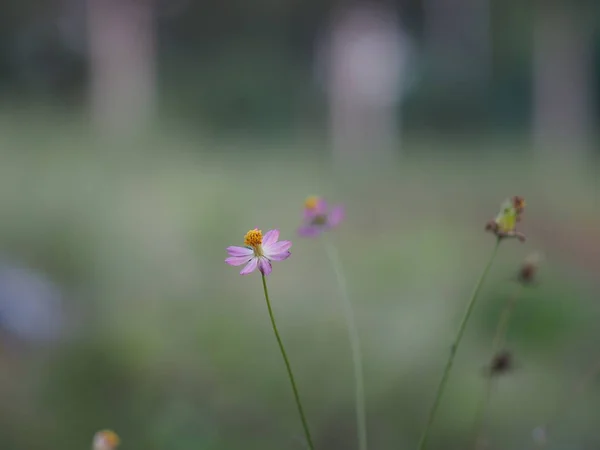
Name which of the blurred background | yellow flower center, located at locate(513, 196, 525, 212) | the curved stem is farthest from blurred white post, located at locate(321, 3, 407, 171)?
yellow flower center, located at locate(513, 196, 525, 212)

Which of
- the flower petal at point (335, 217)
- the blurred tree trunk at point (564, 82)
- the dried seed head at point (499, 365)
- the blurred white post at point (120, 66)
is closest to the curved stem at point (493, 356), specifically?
the dried seed head at point (499, 365)

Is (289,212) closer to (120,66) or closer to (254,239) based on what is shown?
(254,239)

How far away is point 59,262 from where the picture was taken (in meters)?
1.95

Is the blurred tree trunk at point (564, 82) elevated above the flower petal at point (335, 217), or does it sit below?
above

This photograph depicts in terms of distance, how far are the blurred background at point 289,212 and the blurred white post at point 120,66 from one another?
22 mm

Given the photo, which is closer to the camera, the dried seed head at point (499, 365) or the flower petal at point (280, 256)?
the flower petal at point (280, 256)

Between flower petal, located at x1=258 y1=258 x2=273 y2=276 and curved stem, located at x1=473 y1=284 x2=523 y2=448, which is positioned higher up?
flower petal, located at x1=258 y1=258 x2=273 y2=276

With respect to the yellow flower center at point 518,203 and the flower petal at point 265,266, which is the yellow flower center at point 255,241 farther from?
the yellow flower center at point 518,203

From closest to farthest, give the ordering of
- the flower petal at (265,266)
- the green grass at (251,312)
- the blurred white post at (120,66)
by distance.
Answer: the flower petal at (265,266)
the green grass at (251,312)
the blurred white post at (120,66)

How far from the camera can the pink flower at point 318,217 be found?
53cm

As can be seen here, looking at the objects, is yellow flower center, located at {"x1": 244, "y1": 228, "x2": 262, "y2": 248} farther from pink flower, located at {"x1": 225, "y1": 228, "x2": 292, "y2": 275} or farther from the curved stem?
the curved stem

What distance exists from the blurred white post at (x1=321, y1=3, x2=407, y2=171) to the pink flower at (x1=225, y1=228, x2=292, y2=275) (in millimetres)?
4274

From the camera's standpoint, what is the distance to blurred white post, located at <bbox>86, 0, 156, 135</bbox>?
16.6 feet

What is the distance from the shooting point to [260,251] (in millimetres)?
381
